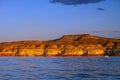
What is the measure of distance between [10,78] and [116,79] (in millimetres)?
13598

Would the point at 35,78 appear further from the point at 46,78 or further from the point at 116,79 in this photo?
the point at 116,79

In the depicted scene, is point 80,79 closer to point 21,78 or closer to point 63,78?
point 63,78

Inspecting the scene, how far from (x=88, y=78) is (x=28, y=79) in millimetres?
7827

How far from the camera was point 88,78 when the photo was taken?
1642 inches

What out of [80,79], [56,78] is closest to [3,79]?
[56,78]

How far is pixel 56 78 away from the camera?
137 feet

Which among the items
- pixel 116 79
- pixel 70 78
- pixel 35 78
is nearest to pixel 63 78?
pixel 70 78

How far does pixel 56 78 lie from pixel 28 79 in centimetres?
382

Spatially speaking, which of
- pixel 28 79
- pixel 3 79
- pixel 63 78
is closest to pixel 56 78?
pixel 63 78

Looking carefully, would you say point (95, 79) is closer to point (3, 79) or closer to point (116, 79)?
point (116, 79)

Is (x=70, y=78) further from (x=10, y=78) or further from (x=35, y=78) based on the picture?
(x=10, y=78)

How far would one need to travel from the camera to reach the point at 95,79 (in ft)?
132

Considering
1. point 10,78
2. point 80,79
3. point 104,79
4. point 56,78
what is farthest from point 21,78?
point 104,79

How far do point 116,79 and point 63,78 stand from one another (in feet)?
22.2
